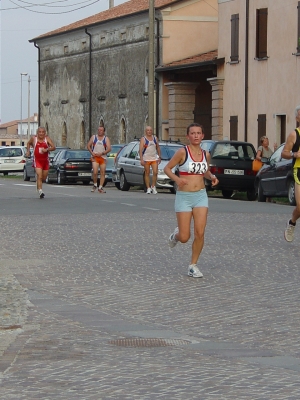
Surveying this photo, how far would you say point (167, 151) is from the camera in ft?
110

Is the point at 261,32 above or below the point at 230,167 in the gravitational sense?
above

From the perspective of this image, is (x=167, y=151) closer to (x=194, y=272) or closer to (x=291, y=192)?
(x=291, y=192)

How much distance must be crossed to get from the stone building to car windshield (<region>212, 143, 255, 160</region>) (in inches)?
621

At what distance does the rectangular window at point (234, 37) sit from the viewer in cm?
4484

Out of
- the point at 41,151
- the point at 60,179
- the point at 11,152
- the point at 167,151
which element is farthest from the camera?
the point at 11,152

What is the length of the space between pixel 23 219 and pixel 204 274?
26.3 feet

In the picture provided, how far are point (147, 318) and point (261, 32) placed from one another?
34.5 meters

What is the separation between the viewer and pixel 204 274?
12.3 m

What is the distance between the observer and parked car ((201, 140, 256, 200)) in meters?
30.4

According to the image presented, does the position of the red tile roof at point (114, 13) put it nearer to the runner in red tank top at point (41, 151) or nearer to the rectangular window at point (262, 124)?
the rectangular window at point (262, 124)

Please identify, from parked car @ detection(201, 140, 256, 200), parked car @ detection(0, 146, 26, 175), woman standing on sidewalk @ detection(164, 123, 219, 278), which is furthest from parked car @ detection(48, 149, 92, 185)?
woman standing on sidewalk @ detection(164, 123, 219, 278)

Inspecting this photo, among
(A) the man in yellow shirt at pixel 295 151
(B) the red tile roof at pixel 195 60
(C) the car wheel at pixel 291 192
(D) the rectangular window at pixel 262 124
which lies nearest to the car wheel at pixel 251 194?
(C) the car wheel at pixel 291 192

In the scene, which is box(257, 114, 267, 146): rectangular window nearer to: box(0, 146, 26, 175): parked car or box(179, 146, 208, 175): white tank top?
box(0, 146, 26, 175): parked car

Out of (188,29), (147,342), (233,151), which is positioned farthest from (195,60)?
(147,342)
